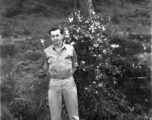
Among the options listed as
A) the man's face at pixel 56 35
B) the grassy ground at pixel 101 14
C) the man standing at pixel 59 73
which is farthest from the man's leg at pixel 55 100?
the grassy ground at pixel 101 14

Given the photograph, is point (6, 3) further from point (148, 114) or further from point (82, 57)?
point (148, 114)

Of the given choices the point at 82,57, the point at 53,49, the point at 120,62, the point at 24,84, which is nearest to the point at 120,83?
A: the point at 120,62

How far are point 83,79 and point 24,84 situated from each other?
190 cm

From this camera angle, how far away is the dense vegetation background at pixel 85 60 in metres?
7.12

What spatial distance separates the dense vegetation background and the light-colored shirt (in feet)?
8.20

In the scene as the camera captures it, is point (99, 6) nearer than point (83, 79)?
No

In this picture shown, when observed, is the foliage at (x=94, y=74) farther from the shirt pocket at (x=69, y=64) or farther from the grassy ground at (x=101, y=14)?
the grassy ground at (x=101, y=14)

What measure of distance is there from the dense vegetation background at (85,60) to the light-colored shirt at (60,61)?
2498 mm

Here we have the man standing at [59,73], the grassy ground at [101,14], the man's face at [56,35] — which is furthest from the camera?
the grassy ground at [101,14]

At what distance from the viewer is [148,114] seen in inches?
318

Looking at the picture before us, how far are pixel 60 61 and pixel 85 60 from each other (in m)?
2.73

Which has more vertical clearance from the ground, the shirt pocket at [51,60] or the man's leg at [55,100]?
the shirt pocket at [51,60]

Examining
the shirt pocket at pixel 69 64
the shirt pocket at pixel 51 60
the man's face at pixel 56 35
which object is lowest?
the shirt pocket at pixel 69 64

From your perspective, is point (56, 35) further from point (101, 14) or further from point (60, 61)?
point (101, 14)
